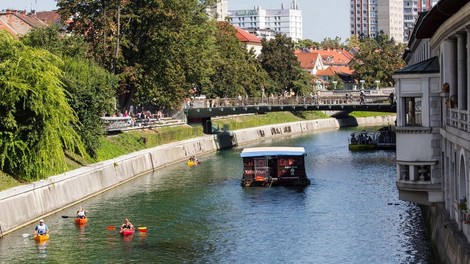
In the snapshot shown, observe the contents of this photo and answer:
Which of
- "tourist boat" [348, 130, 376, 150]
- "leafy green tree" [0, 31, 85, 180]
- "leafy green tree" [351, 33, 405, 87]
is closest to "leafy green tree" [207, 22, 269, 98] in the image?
"tourist boat" [348, 130, 376, 150]

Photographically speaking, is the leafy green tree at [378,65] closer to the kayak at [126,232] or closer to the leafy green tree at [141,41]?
the leafy green tree at [141,41]

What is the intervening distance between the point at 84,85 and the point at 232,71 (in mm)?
56069

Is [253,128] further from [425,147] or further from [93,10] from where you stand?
[425,147]

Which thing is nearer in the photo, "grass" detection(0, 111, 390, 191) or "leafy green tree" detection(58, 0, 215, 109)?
"grass" detection(0, 111, 390, 191)

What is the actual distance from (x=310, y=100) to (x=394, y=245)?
6265 centimetres

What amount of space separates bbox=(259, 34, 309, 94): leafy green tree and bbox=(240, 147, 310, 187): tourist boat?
84.7 m

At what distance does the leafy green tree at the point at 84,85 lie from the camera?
69.3 meters

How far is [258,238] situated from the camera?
4750cm

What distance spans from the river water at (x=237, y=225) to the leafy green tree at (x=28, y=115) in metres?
3.60

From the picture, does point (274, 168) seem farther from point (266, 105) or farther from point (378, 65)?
point (378, 65)

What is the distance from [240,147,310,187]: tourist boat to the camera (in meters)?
68.9

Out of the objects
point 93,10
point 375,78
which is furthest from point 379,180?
point 375,78

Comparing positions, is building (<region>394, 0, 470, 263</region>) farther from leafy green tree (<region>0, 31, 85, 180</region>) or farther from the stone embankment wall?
leafy green tree (<region>0, 31, 85, 180</region>)

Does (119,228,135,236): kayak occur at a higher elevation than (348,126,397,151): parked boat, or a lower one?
lower
